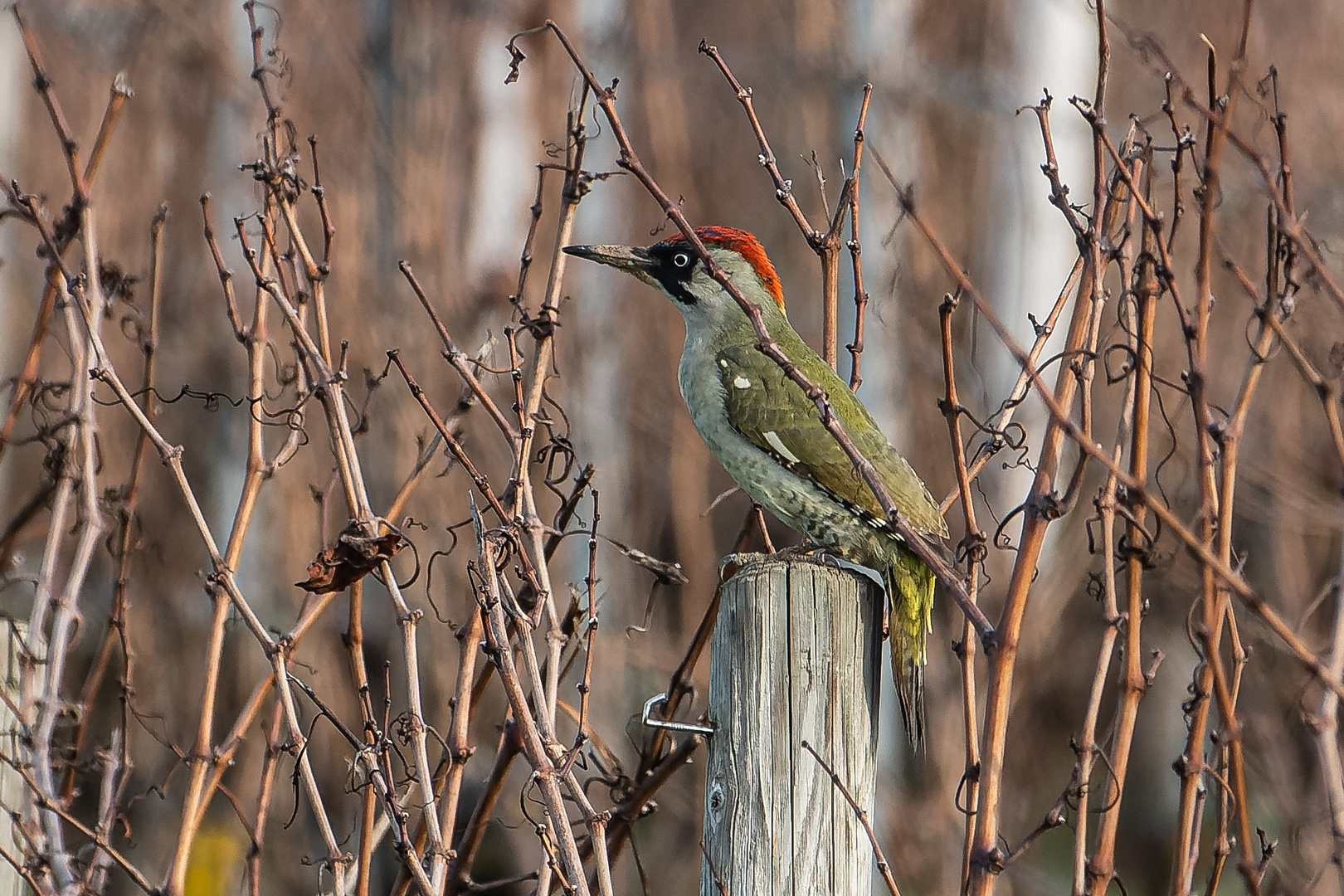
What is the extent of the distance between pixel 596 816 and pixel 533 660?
292mm

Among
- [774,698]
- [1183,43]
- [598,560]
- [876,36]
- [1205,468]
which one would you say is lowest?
[774,698]

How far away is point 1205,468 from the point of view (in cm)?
218

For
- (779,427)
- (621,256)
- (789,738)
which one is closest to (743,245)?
(621,256)

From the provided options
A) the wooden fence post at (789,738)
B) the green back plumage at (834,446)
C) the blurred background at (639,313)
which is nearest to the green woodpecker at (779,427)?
the green back plumage at (834,446)

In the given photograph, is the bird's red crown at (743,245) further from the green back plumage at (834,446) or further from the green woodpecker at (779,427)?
the green back plumage at (834,446)

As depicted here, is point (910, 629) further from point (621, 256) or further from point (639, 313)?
point (639, 313)

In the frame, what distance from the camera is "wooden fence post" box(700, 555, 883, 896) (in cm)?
245

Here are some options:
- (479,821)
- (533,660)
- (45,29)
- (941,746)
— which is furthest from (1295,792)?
(45,29)

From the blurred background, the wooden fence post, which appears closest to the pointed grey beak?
the wooden fence post

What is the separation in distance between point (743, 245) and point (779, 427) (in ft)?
2.27

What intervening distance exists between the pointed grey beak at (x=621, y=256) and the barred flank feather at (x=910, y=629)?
1186 mm

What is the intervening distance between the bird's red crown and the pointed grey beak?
106 mm

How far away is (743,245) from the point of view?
4.25m

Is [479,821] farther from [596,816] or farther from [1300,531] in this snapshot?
[1300,531]
